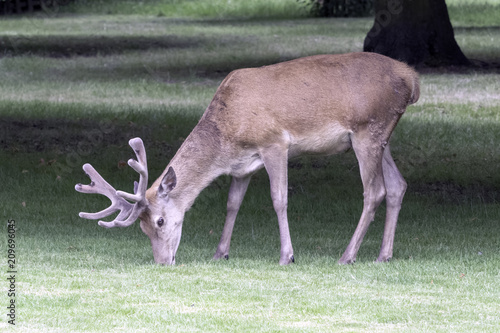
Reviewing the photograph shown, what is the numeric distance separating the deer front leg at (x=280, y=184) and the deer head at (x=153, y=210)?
823mm

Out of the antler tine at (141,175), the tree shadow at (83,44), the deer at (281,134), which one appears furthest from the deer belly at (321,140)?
the tree shadow at (83,44)

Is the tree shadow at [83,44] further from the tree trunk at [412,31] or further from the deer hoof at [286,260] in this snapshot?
the deer hoof at [286,260]

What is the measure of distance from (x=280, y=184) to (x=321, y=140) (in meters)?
0.52

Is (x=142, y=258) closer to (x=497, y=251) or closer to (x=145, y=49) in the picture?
(x=497, y=251)

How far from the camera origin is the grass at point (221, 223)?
6.62 metres

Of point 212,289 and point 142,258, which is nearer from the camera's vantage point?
point 212,289

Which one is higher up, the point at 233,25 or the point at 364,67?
the point at 364,67

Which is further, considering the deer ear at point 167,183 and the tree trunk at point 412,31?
the tree trunk at point 412,31

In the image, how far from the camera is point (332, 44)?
89.7ft

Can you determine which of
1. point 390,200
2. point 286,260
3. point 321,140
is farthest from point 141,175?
point 390,200

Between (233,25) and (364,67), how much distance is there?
89.4ft

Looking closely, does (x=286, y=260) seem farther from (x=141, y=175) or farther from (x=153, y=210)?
(x=141, y=175)

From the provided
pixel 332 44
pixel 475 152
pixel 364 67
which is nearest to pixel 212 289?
pixel 364 67

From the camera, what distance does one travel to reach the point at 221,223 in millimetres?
10820
